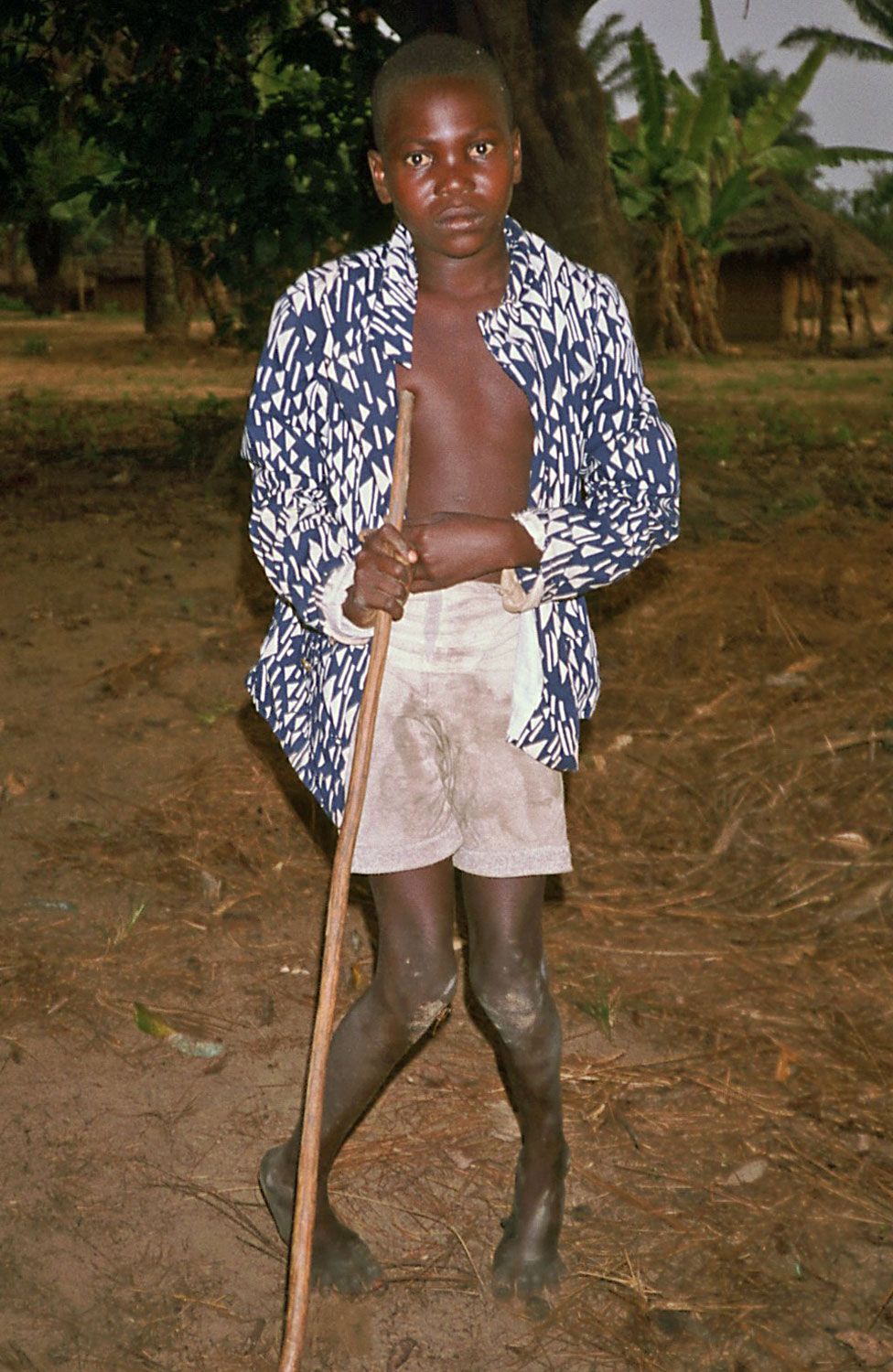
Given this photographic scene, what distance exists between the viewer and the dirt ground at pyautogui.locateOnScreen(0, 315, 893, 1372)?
2303 mm

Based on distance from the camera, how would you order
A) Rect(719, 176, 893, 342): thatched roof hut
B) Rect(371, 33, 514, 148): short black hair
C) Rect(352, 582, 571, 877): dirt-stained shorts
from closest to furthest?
Rect(371, 33, 514, 148): short black hair
Rect(352, 582, 571, 877): dirt-stained shorts
Rect(719, 176, 893, 342): thatched roof hut

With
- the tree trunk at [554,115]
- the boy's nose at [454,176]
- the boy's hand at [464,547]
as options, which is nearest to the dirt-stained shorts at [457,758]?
the boy's hand at [464,547]

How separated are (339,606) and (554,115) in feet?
16.7

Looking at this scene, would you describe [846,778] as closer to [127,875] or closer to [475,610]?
[127,875]

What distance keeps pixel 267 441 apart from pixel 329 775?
0.49 meters

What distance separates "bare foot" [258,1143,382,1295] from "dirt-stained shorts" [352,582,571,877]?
0.66 m

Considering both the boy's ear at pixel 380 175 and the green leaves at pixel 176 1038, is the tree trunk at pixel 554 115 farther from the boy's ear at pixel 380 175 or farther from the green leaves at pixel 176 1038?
the boy's ear at pixel 380 175

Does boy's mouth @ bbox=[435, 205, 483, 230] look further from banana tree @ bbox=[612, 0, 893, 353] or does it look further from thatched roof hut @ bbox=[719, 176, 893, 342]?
thatched roof hut @ bbox=[719, 176, 893, 342]

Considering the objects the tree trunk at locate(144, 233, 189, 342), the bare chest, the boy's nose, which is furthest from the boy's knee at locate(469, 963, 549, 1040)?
the tree trunk at locate(144, 233, 189, 342)

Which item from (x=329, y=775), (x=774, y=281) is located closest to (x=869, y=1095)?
(x=329, y=775)

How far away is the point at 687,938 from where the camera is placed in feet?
11.5

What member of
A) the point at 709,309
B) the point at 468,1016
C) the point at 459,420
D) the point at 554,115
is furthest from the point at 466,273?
the point at 709,309

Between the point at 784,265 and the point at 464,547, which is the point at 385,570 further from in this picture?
the point at 784,265

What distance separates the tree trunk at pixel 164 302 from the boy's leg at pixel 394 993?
19.6 m
